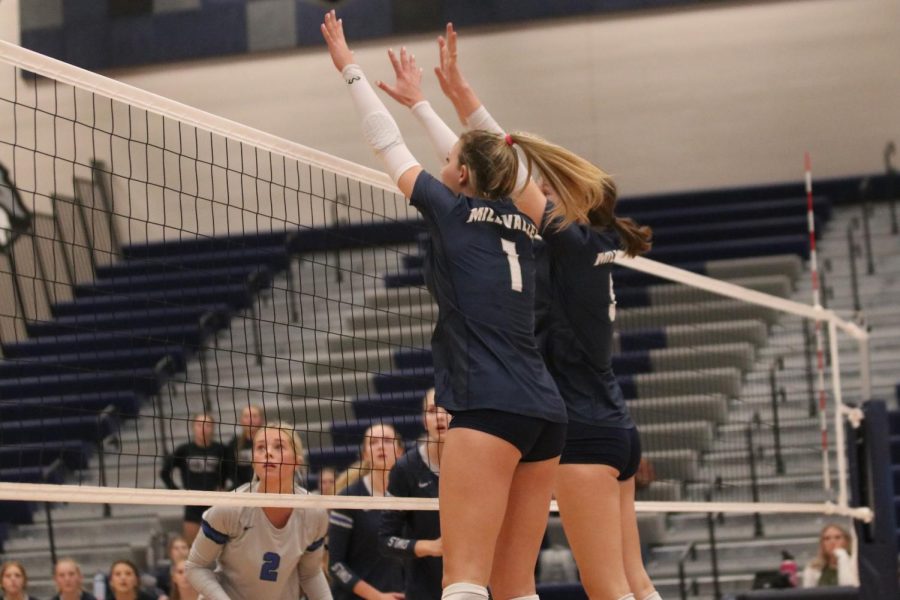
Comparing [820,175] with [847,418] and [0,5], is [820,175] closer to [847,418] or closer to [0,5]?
[847,418]

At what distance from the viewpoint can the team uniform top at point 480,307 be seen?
3.86 m

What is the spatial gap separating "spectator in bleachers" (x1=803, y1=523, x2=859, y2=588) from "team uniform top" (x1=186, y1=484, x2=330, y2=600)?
5010 mm

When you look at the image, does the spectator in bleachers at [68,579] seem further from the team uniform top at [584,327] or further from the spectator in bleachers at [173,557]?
the team uniform top at [584,327]

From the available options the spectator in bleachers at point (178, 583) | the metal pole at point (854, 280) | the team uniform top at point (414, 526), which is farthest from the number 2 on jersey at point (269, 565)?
the metal pole at point (854, 280)

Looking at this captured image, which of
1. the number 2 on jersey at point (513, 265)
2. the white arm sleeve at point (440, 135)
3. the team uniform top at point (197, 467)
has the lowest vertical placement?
the team uniform top at point (197, 467)

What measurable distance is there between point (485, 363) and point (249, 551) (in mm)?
1843

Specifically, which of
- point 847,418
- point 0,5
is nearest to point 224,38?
point 0,5

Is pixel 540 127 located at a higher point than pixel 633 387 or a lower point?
higher

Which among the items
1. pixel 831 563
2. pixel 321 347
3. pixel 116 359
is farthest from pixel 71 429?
pixel 831 563

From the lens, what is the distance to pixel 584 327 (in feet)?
15.0

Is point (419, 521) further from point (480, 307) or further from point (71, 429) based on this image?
point (71, 429)

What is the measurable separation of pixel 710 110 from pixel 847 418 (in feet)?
26.1

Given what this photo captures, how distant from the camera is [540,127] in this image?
1587cm

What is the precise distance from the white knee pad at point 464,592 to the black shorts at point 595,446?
0.80m
